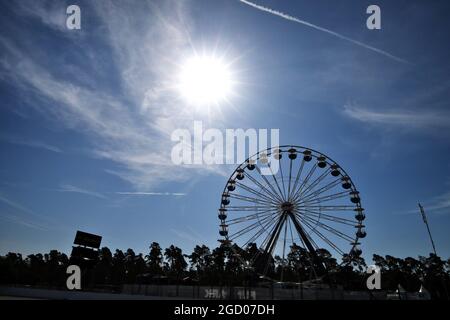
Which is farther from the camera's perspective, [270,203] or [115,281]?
[115,281]

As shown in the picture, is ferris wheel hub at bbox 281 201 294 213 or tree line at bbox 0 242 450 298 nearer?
ferris wheel hub at bbox 281 201 294 213

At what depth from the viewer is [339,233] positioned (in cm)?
3953

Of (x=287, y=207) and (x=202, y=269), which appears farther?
(x=202, y=269)

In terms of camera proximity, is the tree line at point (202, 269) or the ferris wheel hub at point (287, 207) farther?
the tree line at point (202, 269)

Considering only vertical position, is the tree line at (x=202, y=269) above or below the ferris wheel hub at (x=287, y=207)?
below

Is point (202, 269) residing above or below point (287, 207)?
below

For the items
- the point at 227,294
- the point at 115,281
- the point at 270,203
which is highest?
the point at 270,203

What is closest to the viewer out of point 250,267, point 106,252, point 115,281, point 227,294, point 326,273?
point 227,294

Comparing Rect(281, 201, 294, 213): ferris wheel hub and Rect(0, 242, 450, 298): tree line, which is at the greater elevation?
Rect(281, 201, 294, 213): ferris wheel hub

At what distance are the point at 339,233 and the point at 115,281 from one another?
91945 mm

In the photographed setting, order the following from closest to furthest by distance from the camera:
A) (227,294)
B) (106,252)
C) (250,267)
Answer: (227,294) < (250,267) < (106,252)
